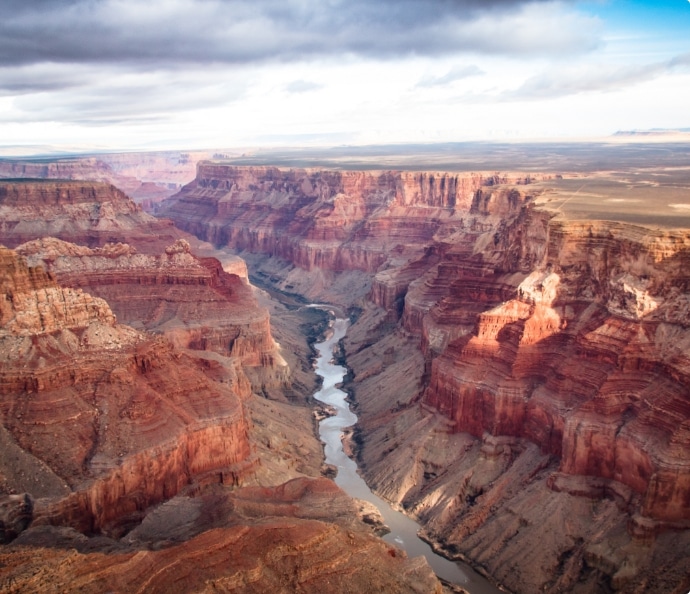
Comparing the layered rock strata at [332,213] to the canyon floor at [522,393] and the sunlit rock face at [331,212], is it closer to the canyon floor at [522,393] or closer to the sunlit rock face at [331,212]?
the sunlit rock face at [331,212]

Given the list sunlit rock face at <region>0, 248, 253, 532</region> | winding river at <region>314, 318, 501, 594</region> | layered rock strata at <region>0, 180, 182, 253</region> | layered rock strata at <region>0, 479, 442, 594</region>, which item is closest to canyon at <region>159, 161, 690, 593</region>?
winding river at <region>314, 318, 501, 594</region>

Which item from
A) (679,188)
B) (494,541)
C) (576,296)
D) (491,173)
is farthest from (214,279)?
(491,173)

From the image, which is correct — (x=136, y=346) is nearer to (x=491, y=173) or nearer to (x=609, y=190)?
Answer: (x=609, y=190)

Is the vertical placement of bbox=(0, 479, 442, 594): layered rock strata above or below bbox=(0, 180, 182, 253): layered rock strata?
below

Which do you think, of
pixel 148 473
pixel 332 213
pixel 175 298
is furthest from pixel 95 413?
pixel 332 213

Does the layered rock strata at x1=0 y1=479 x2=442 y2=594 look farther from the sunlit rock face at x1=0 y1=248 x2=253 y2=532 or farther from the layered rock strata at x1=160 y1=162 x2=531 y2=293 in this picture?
the layered rock strata at x1=160 y1=162 x2=531 y2=293
